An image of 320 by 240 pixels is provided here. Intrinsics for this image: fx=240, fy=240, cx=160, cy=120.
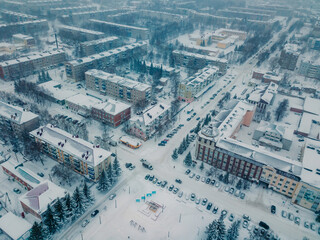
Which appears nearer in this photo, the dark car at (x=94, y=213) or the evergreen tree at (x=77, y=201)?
the evergreen tree at (x=77, y=201)

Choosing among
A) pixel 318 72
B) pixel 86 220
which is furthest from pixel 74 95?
pixel 318 72

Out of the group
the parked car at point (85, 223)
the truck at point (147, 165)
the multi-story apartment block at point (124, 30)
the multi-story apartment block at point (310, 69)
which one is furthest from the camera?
the multi-story apartment block at point (124, 30)

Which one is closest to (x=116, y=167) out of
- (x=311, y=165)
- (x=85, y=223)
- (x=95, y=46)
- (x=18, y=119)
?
(x=85, y=223)

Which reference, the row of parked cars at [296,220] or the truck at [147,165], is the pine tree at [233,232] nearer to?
the row of parked cars at [296,220]

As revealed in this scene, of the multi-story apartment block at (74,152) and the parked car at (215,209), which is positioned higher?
the multi-story apartment block at (74,152)

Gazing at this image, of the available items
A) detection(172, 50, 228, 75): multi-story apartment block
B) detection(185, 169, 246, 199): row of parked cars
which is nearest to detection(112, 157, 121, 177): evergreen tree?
detection(185, 169, 246, 199): row of parked cars

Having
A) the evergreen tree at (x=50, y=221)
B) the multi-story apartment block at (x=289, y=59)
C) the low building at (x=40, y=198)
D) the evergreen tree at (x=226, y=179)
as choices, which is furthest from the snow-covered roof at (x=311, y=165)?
the multi-story apartment block at (x=289, y=59)

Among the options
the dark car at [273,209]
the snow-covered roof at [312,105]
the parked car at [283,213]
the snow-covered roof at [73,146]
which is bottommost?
the parked car at [283,213]

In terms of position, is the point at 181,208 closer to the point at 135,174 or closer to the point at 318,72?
the point at 135,174

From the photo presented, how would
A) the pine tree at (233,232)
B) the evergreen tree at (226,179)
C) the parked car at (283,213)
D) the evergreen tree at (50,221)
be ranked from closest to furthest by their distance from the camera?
1. the evergreen tree at (50,221)
2. the pine tree at (233,232)
3. the parked car at (283,213)
4. the evergreen tree at (226,179)
